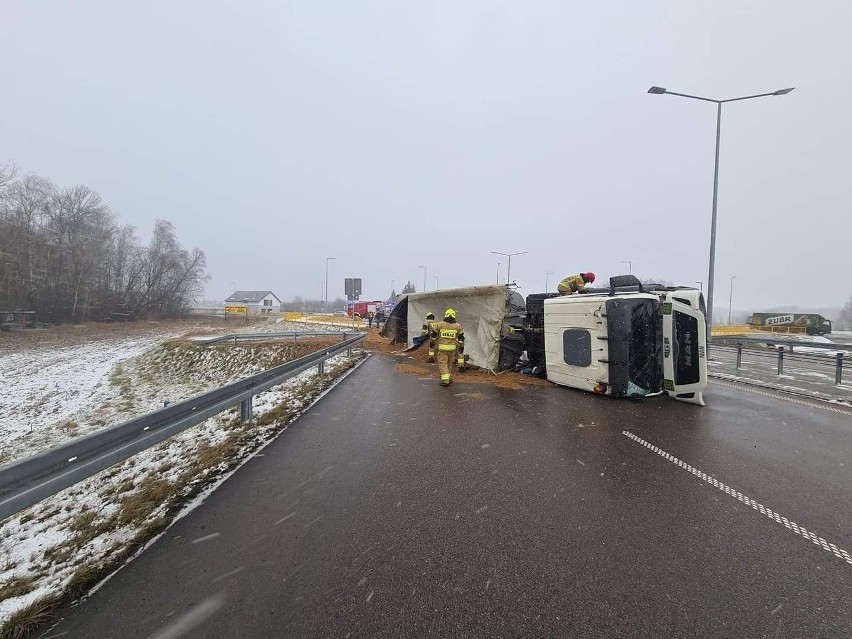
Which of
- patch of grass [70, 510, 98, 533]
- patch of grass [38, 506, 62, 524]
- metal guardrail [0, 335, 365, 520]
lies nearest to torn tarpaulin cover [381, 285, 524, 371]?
metal guardrail [0, 335, 365, 520]

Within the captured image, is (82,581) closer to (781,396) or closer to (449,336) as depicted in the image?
(449,336)

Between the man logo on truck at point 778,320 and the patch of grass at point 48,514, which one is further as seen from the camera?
the man logo on truck at point 778,320

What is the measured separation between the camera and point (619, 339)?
6820 millimetres

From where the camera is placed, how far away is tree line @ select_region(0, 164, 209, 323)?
31530mm

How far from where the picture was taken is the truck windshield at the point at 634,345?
678cm

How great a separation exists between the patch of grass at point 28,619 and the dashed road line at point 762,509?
5.14m

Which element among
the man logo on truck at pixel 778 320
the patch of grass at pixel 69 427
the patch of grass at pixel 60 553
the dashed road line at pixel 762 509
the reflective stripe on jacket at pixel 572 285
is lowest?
the patch of grass at pixel 69 427

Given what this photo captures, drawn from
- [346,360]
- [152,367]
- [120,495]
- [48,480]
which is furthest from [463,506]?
[152,367]

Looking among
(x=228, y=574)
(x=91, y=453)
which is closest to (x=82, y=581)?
(x=228, y=574)

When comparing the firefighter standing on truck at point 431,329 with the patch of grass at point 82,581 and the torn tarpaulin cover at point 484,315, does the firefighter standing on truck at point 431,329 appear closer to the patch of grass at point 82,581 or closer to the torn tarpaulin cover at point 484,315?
the torn tarpaulin cover at point 484,315

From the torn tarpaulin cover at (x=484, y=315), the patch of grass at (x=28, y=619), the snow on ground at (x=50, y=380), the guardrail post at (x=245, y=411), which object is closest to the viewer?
the patch of grass at (x=28, y=619)

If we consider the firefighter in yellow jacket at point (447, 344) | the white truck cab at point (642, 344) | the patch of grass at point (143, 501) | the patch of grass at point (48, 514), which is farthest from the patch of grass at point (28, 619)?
the white truck cab at point (642, 344)

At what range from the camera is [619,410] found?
6410 millimetres

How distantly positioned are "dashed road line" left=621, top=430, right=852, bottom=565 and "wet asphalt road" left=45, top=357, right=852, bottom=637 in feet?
0.12
